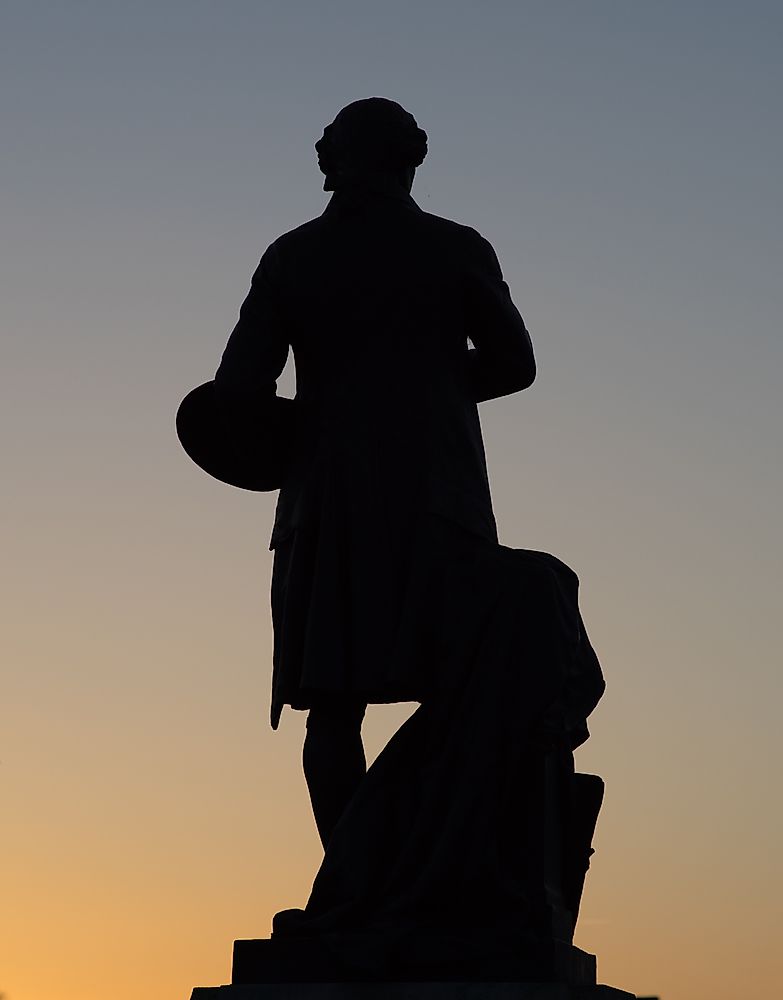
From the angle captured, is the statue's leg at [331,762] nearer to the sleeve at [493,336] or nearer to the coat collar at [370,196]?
the sleeve at [493,336]

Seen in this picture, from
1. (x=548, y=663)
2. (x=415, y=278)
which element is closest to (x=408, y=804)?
(x=548, y=663)

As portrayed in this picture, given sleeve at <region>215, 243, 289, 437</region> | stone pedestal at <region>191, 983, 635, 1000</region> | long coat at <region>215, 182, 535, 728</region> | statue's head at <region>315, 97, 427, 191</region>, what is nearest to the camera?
stone pedestal at <region>191, 983, 635, 1000</region>

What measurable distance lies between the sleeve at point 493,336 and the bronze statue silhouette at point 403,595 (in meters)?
0.01

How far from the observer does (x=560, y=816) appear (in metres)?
8.77

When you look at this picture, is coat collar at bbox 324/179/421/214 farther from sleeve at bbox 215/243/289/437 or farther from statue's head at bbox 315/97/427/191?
sleeve at bbox 215/243/289/437

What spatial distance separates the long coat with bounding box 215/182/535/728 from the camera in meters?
8.78

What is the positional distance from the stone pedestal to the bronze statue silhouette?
9cm

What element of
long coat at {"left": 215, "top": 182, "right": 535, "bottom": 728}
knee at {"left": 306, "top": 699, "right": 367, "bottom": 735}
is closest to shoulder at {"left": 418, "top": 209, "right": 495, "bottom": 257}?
long coat at {"left": 215, "top": 182, "right": 535, "bottom": 728}

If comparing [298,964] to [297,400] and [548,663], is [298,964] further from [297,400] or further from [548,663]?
[297,400]

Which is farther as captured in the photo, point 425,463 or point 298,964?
point 425,463

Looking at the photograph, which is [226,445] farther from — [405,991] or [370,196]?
[405,991]

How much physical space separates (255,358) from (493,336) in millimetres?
1074

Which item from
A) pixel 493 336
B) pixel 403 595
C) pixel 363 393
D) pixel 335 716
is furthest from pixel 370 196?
pixel 335 716

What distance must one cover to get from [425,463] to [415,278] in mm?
880
